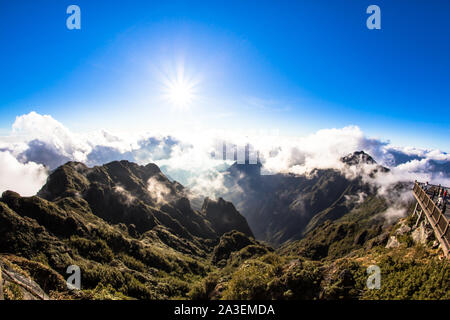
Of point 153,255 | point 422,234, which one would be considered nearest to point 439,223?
point 422,234

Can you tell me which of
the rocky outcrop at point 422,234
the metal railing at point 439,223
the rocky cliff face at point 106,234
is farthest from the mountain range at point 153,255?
the metal railing at point 439,223

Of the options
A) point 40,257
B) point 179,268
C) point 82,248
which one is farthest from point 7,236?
point 179,268

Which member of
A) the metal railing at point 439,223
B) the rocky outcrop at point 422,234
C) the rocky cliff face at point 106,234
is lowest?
the rocky cliff face at point 106,234

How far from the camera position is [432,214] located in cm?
2097

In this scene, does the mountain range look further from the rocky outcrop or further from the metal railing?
the metal railing

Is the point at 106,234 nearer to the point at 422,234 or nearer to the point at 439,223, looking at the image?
the point at 422,234

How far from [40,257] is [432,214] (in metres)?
68.4

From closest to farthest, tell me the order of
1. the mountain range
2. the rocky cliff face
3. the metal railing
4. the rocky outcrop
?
the mountain range, the metal railing, the rocky outcrop, the rocky cliff face

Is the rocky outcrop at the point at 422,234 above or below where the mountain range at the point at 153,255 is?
above

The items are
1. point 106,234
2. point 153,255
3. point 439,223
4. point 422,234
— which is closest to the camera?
point 439,223

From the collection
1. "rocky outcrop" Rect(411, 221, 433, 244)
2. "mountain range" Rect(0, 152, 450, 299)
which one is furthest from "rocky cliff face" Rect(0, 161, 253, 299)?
"rocky outcrop" Rect(411, 221, 433, 244)

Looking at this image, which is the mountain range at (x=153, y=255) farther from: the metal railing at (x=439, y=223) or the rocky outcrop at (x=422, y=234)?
the metal railing at (x=439, y=223)

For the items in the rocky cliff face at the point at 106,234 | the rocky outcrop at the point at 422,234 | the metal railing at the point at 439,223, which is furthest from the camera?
the rocky cliff face at the point at 106,234
